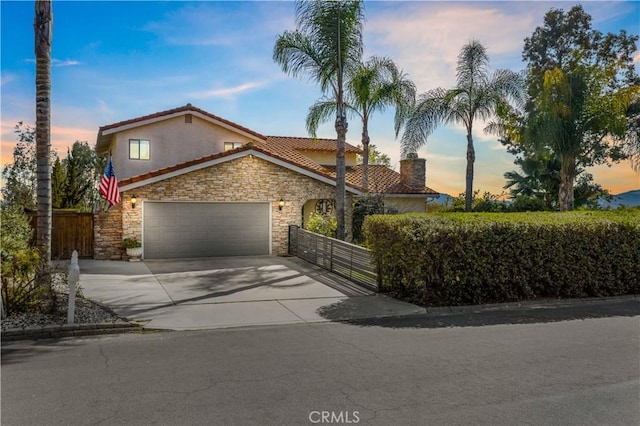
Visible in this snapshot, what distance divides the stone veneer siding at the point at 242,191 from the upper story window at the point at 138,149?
392 centimetres

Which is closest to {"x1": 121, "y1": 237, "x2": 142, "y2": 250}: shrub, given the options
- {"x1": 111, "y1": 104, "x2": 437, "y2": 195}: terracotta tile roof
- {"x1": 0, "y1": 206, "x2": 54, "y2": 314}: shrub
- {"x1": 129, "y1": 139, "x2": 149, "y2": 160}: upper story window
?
{"x1": 111, "y1": 104, "x2": 437, "y2": 195}: terracotta tile roof

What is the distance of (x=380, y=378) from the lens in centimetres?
568

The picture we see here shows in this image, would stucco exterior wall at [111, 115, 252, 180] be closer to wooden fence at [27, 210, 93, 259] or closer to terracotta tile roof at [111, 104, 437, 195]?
terracotta tile roof at [111, 104, 437, 195]

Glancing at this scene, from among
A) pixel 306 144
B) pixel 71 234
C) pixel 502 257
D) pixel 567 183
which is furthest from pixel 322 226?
pixel 567 183

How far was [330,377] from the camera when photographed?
5.67m

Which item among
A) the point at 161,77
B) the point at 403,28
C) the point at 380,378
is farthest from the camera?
the point at 161,77

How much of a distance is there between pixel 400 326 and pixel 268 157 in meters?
11.5

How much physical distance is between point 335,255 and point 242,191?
18.6 feet

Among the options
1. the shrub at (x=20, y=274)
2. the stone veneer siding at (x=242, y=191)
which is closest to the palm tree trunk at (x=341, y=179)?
the stone veneer siding at (x=242, y=191)

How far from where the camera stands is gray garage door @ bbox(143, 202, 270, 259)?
17.6 m

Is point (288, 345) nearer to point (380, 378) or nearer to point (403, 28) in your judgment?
point (380, 378)

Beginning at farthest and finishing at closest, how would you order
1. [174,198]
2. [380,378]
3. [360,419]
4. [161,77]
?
[174,198] < [161,77] < [380,378] < [360,419]

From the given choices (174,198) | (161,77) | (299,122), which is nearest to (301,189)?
(299,122)

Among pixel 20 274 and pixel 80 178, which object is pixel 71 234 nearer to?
pixel 20 274
